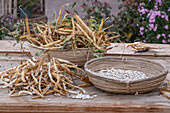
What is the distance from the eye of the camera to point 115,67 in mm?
1226

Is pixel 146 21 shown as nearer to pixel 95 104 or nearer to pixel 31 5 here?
pixel 95 104

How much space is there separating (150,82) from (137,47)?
0.89 metres

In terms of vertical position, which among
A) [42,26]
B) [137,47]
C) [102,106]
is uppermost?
[42,26]

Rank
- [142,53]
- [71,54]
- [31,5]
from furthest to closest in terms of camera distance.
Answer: [31,5] → [142,53] → [71,54]

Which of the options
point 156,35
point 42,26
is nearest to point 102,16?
point 156,35

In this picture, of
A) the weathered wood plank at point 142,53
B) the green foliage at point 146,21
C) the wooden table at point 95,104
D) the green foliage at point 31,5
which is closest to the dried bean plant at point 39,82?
the wooden table at point 95,104

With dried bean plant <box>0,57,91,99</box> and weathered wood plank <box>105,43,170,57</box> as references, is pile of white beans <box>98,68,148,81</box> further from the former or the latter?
weathered wood plank <box>105,43,170,57</box>

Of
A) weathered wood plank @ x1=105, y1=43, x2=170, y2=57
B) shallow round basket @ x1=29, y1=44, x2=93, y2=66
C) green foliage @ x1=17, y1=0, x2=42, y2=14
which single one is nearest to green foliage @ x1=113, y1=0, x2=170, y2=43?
weathered wood plank @ x1=105, y1=43, x2=170, y2=57

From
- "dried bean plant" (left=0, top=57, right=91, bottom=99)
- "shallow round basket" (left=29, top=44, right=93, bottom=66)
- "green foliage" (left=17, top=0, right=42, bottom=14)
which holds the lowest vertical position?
"dried bean plant" (left=0, top=57, right=91, bottom=99)

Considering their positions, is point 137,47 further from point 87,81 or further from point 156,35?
point 156,35

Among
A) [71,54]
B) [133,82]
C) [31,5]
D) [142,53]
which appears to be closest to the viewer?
[133,82]

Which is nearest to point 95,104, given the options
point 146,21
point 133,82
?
point 133,82

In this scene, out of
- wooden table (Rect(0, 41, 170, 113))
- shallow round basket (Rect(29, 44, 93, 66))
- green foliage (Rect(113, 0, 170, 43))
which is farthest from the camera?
green foliage (Rect(113, 0, 170, 43))

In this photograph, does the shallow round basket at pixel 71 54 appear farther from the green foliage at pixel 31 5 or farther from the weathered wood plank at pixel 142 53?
the green foliage at pixel 31 5
